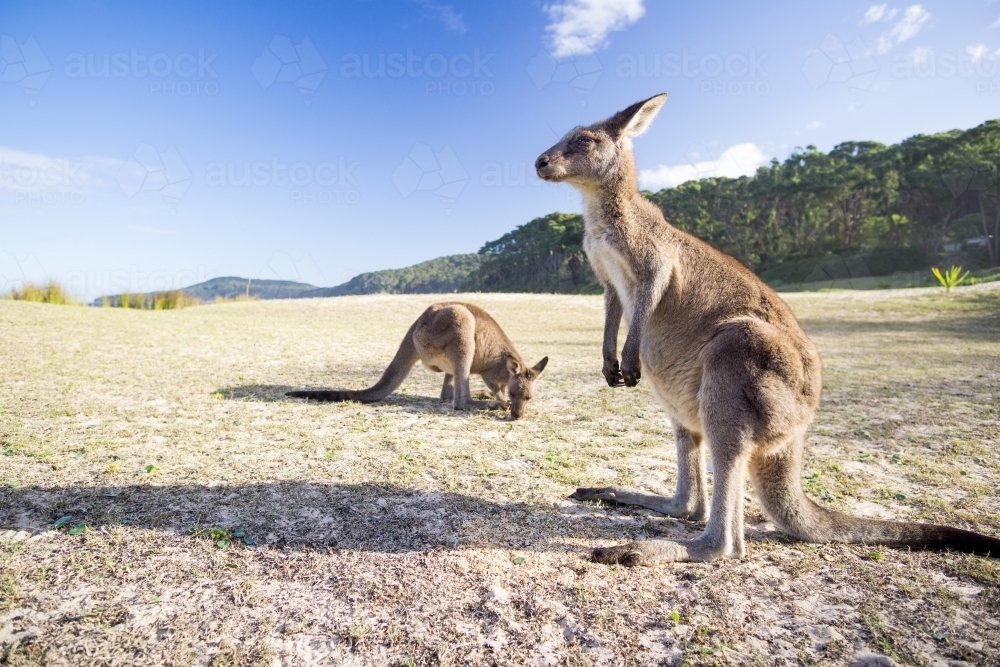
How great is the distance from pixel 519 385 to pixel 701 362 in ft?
9.78

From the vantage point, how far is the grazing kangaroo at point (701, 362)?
248 cm

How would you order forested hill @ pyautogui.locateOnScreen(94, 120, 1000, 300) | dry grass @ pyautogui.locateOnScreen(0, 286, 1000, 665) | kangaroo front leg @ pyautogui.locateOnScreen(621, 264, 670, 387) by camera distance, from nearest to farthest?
1. dry grass @ pyautogui.locateOnScreen(0, 286, 1000, 665)
2. kangaroo front leg @ pyautogui.locateOnScreen(621, 264, 670, 387)
3. forested hill @ pyautogui.locateOnScreen(94, 120, 1000, 300)

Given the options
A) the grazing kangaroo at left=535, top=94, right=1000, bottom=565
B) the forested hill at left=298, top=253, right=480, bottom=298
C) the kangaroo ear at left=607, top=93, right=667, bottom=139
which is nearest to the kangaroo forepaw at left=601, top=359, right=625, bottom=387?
the grazing kangaroo at left=535, top=94, right=1000, bottom=565

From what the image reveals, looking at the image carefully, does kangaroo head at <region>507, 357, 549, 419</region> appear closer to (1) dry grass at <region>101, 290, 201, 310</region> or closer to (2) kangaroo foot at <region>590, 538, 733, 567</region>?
(2) kangaroo foot at <region>590, 538, 733, 567</region>

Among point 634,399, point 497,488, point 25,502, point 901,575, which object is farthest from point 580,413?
point 25,502

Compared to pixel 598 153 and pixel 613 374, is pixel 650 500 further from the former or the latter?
pixel 598 153

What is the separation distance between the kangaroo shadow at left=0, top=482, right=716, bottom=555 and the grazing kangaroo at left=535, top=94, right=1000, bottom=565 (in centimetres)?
36

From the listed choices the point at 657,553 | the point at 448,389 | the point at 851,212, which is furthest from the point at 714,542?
the point at 851,212

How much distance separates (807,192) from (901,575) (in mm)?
45225

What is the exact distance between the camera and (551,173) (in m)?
3.13

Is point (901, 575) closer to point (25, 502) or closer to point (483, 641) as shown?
point (483, 641)

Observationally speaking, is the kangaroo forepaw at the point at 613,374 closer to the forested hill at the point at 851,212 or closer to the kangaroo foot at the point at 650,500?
the kangaroo foot at the point at 650,500

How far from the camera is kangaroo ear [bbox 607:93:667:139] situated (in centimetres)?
319

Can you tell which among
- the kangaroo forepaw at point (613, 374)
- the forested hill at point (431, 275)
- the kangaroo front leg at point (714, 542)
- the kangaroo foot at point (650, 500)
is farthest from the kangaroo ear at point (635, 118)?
the forested hill at point (431, 275)
